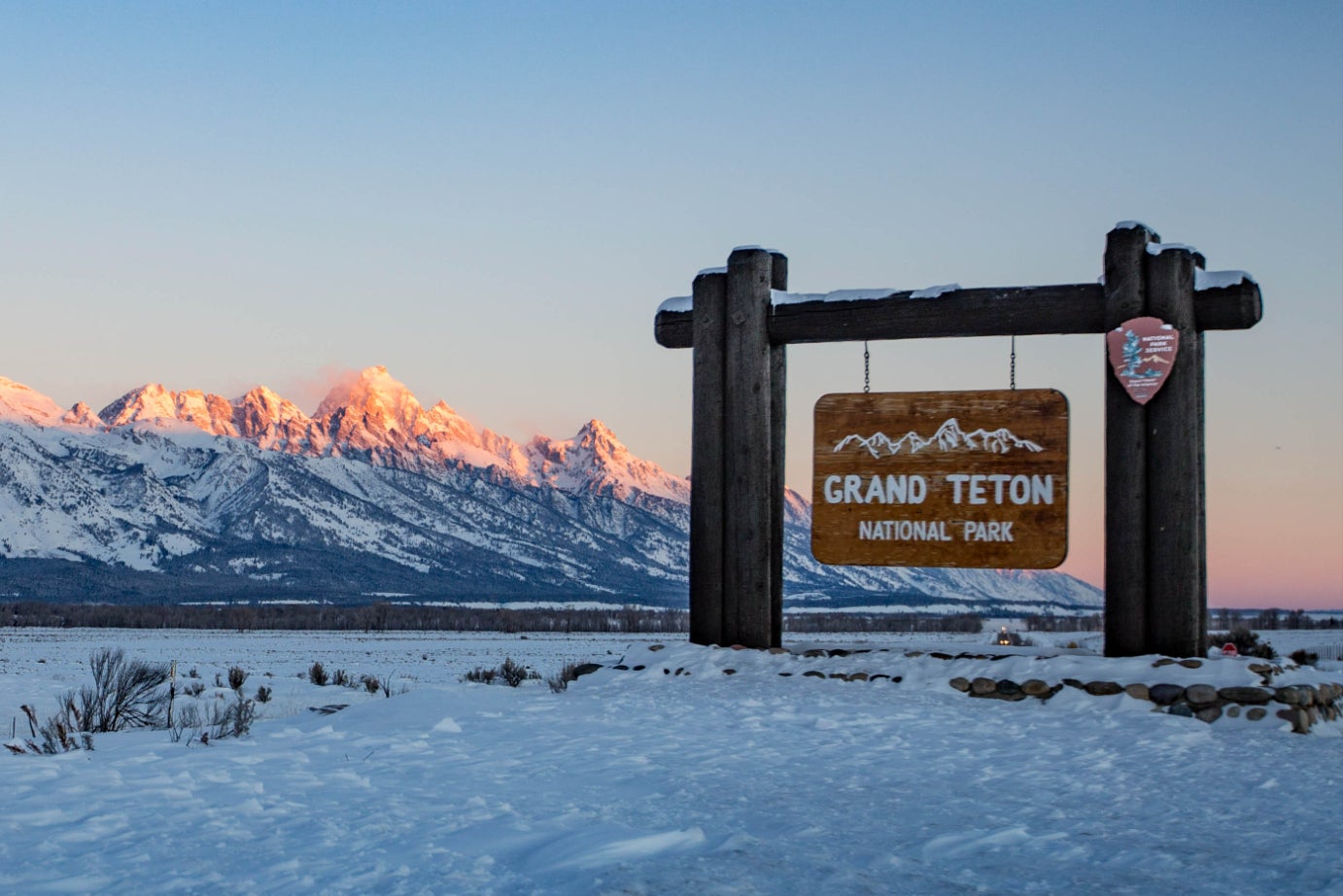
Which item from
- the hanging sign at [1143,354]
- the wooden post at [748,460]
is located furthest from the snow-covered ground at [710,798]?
the hanging sign at [1143,354]

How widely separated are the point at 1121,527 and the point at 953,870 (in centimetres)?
704

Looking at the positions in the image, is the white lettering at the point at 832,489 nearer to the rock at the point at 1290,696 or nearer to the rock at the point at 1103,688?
the rock at the point at 1103,688

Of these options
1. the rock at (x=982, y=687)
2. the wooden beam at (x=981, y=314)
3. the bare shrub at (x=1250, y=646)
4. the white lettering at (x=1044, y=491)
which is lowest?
the bare shrub at (x=1250, y=646)

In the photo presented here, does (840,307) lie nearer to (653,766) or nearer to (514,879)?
(653,766)

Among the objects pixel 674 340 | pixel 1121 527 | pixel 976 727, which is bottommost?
pixel 976 727

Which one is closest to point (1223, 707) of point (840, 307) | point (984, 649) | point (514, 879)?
point (984, 649)

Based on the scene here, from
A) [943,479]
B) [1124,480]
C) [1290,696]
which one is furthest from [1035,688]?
[943,479]

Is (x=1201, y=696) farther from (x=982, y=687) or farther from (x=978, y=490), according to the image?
(x=978, y=490)

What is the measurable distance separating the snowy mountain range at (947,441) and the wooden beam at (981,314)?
88 centimetres

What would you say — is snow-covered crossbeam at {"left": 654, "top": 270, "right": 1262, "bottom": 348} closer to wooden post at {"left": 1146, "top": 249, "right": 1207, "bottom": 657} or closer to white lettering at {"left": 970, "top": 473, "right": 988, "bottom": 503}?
wooden post at {"left": 1146, "top": 249, "right": 1207, "bottom": 657}

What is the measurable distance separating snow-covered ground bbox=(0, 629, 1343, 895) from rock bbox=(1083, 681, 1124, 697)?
0.11m

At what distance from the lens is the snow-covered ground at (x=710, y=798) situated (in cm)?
481

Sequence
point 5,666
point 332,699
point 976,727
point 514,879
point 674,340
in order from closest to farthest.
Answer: point 514,879
point 976,727
point 674,340
point 332,699
point 5,666

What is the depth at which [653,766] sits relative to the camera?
23.6 feet
